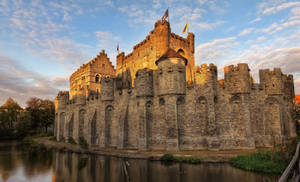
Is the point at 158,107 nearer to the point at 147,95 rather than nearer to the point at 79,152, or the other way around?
the point at 147,95

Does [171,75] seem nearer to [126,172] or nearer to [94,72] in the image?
[126,172]

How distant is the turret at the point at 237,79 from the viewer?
1950cm

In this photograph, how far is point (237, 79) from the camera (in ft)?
64.8


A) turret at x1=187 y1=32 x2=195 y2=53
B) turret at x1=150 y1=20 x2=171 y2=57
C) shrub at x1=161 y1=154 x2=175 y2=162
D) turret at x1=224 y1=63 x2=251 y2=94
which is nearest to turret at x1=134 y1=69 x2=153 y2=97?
turret at x1=150 y1=20 x2=171 y2=57

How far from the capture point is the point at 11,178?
43.4 ft

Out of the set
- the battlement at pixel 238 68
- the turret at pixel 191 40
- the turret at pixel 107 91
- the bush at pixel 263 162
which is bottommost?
the bush at pixel 263 162

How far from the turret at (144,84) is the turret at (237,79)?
8679 millimetres

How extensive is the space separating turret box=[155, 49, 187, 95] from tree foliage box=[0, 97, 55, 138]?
41.3 meters

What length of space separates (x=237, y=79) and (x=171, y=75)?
286 inches

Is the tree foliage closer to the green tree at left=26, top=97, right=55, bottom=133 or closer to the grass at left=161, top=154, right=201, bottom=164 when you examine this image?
Result: the green tree at left=26, top=97, right=55, bottom=133

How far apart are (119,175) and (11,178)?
26.6 ft

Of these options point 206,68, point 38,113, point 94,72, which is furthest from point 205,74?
point 38,113

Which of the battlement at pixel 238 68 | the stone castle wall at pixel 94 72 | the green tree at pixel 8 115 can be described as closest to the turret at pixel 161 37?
the battlement at pixel 238 68

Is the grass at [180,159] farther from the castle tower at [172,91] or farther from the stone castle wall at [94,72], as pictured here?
the stone castle wall at [94,72]
